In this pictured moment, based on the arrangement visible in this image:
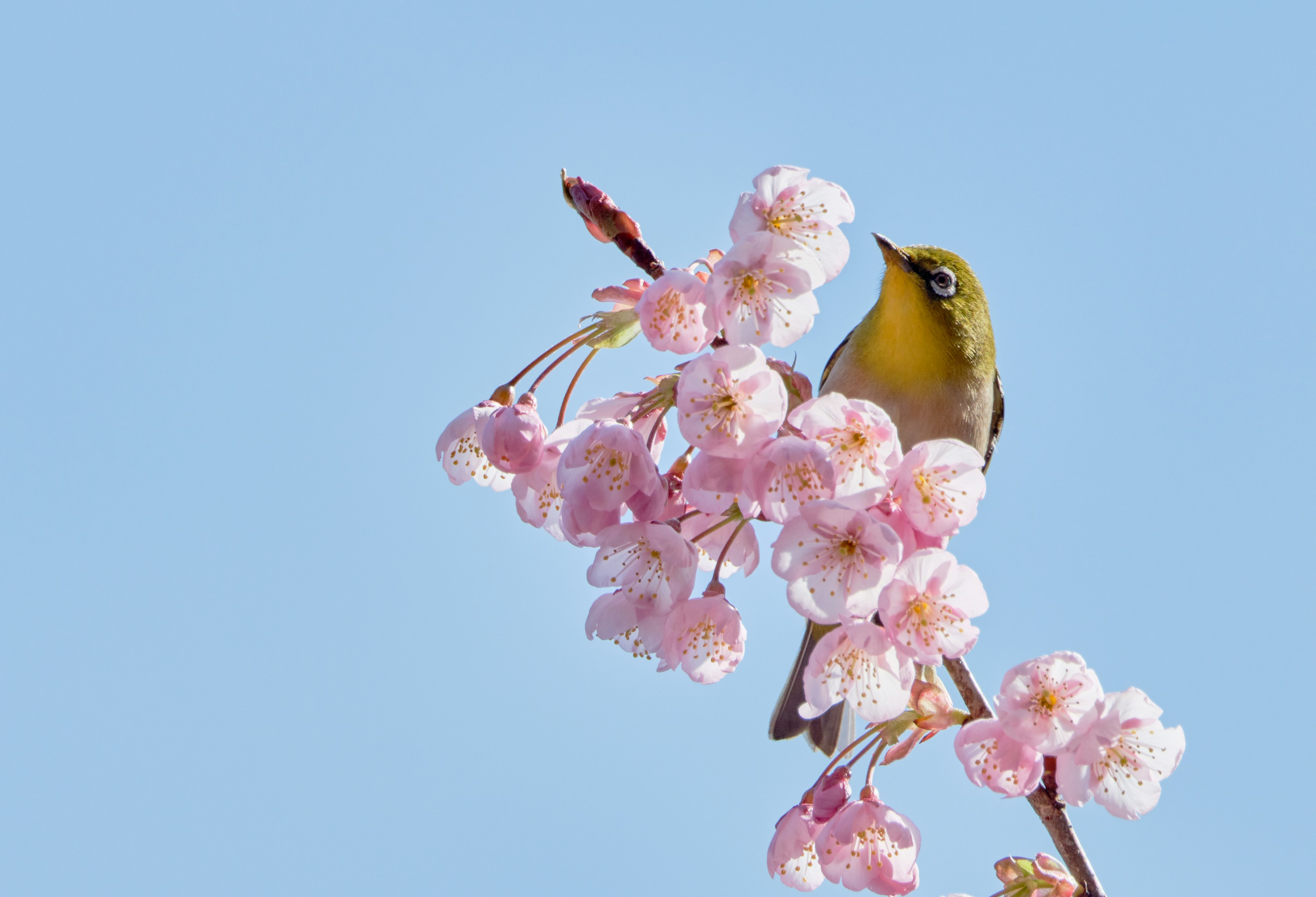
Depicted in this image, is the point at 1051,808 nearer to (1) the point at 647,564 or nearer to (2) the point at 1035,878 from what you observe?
(2) the point at 1035,878

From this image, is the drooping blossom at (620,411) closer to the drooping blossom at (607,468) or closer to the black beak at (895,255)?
the drooping blossom at (607,468)

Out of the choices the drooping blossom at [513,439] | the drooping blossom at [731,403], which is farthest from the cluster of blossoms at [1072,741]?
the drooping blossom at [513,439]

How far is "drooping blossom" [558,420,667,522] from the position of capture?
230cm

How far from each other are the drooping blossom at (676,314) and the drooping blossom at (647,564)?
1.44 feet

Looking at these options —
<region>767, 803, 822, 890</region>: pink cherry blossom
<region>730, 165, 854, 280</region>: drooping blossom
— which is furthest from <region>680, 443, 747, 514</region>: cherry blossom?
Result: <region>767, 803, 822, 890</region>: pink cherry blossom

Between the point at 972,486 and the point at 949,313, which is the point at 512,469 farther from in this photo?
the point at 949,313

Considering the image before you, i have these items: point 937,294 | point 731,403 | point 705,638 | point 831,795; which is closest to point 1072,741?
point 831,795

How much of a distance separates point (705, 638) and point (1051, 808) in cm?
99

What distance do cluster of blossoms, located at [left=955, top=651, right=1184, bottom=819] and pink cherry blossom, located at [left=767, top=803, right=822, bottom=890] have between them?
48 cm

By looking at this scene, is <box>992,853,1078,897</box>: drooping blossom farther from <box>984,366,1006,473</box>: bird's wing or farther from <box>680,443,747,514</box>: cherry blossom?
<box>984,366,1006,473</box>: bird's wing

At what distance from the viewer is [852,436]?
2223 millimetres

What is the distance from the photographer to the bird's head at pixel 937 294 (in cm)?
520

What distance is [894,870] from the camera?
102 inches

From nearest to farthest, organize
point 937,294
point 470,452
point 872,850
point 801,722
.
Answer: point 872,850 → point 470,452 → point 801,722 → point 937,294
